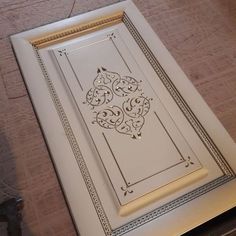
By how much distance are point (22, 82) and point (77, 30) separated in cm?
26

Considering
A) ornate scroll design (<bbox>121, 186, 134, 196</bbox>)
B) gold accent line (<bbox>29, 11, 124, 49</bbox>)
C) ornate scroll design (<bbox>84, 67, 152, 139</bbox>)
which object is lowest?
ornate scroll design (<bbox>121, 186, 134, 196</bbox>)

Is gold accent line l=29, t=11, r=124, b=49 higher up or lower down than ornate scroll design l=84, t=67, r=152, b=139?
higher up

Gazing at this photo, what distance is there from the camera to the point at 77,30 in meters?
1.12

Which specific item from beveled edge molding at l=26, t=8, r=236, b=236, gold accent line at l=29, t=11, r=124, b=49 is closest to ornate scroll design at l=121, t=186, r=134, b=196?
beveled edge molding at l=26, t=8, r=236, b=236

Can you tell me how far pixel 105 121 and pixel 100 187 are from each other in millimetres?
195

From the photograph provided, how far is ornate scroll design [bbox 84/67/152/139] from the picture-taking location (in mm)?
903

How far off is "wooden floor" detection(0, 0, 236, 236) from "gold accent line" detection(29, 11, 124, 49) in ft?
A: 0.27

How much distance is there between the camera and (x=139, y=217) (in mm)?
755

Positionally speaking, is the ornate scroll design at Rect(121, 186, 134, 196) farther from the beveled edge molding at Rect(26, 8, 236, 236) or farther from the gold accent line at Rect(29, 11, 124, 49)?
the gold accent line at Rect(29, 11, 124, 49)

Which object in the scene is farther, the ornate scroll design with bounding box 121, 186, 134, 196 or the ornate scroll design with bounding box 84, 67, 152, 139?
the ornate scroll design with bounding box 84, 67, 152, 139

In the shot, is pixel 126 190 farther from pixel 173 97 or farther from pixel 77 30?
pixel 77 30

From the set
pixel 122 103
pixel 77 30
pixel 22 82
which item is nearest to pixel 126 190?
pixel 122 103

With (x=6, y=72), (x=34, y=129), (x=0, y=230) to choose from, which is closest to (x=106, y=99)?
(x=34, y=129)

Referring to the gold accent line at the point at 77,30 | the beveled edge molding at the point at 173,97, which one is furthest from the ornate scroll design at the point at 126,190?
the gold accent line at the point at 77,30
